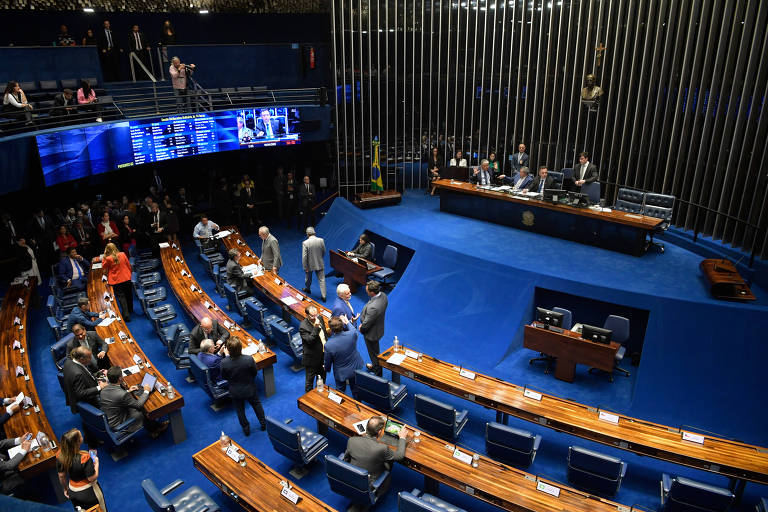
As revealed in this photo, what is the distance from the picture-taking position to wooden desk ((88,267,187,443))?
683cm

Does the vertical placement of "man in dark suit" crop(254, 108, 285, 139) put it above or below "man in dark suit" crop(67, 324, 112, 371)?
above

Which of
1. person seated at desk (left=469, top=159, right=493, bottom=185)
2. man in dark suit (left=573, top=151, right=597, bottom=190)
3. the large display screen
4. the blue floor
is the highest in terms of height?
the large display screen

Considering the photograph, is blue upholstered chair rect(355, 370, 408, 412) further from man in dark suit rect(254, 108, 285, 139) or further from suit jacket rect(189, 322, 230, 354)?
man in dark suit rect(254, 108, 285, 139)

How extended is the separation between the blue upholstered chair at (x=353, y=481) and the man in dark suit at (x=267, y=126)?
11.1 metres

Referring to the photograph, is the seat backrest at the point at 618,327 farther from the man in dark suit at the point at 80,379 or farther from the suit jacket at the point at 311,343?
the man in dark suit at the point at 80,379

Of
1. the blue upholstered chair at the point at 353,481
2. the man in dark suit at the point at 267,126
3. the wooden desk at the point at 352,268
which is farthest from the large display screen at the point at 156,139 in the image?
Result: the blue upholstered chair at the point at 353,481

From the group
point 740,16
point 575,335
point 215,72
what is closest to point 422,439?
point 575,335

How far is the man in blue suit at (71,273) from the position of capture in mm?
10961

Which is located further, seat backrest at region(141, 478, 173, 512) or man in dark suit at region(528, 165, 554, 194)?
man in dark suit at region(528, 165, 554, 194)

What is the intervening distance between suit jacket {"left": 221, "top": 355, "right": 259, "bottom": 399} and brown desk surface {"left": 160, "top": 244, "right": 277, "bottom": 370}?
85cm

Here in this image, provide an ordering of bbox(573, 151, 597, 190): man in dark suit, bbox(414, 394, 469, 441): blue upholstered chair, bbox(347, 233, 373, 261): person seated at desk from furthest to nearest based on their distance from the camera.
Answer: bbox(347, 233, 373, 261): person seated at desk < bbox(573, 151, 597, 190): man in dark suit < bbox(414, 394, 469, 441): blue upholstered chair

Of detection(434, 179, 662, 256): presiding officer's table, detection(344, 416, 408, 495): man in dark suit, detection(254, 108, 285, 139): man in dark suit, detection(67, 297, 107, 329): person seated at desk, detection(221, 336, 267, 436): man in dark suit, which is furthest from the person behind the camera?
detection(254, 108, 285, 139): man in dark suit

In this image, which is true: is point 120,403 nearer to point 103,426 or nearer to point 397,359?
point 103,426

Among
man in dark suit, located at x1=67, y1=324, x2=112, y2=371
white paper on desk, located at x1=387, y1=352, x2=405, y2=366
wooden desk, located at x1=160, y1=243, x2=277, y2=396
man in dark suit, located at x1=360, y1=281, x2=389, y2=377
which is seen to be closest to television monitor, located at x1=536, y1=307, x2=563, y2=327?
white paper on desk, located at x1=387, y1=352, x2=405, y2=366
